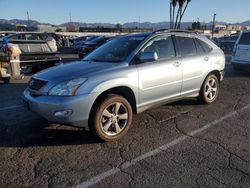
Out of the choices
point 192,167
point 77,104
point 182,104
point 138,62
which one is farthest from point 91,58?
point 192,167

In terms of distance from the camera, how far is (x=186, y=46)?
6121 mm

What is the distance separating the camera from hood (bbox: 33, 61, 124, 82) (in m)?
4.49

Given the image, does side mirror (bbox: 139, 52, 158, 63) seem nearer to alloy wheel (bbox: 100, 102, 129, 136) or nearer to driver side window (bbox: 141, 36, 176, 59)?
driver side window (bbox: 141, 36, 176, 59)

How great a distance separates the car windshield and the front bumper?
114 cm

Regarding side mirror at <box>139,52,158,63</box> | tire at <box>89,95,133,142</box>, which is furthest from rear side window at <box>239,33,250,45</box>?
tire at <box>89,95,133,142</box>

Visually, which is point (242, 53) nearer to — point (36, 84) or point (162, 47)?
point (162, 47)

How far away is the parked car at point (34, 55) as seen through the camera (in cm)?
1130

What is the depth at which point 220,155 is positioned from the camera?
13.7 feet

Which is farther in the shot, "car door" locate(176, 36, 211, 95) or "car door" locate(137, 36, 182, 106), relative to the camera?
"car door" locate(176, 36, 211, 95)

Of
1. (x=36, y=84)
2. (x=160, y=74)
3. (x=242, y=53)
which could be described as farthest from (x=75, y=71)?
(x=242, y=53)

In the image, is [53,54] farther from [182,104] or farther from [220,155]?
[220,155]

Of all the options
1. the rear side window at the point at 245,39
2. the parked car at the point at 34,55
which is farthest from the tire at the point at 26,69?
the rear side window at the point at 245,39

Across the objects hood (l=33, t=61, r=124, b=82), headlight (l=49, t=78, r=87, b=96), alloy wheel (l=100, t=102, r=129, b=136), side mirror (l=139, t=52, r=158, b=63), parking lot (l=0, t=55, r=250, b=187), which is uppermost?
side mirror (l=139, t=52, r=158, b=63)

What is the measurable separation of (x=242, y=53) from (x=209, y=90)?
18.6 feet
